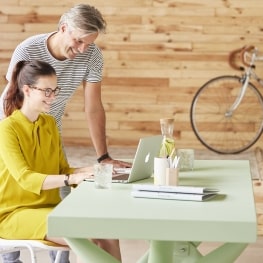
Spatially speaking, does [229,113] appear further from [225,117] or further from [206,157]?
[206,157]

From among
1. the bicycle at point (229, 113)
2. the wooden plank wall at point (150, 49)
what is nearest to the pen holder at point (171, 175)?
the bicycle at point (229, 113)

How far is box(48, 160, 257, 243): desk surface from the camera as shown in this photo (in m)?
2.06

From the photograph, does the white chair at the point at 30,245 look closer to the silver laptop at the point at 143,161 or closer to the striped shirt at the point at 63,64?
the silver laptop at the point at 143,161

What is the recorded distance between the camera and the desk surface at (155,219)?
2.06 metres

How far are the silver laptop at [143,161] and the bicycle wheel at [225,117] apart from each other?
3.75m

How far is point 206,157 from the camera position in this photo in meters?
6.25

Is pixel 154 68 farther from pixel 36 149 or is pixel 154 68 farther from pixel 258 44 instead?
pixel 36 149

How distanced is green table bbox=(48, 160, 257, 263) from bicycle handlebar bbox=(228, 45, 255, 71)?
13.4 feet

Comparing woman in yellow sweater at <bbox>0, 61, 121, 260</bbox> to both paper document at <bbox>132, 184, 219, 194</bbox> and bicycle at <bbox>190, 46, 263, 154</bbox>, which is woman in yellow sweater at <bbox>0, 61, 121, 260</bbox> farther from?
bicycle at <bbox>190, 46, 263, 154</bbox>

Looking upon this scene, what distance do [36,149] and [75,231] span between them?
88 cm

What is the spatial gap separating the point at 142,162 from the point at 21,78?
0.60 m

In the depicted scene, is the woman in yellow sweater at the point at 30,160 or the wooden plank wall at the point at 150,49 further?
the wooden plank wall at the point at 150,49

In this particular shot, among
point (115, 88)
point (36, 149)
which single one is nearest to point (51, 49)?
point (36, 149)

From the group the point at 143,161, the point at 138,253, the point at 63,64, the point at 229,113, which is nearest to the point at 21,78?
the point at 63,64
